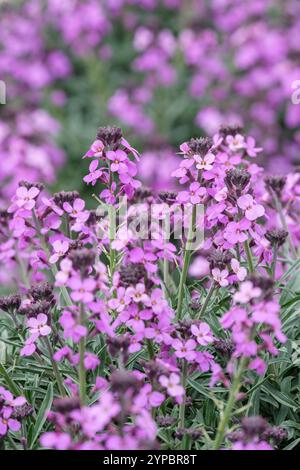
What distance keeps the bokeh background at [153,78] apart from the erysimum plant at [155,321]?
3381 mm

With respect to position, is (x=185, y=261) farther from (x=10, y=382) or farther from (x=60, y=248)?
(x=10, y=382)

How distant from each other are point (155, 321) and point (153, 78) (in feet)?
15.8

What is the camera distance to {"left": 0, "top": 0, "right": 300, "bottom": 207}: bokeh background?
6145 mm

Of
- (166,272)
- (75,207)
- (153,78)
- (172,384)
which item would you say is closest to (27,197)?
(75,207)

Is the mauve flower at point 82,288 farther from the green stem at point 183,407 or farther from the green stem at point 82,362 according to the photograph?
the green stem at point 183,407

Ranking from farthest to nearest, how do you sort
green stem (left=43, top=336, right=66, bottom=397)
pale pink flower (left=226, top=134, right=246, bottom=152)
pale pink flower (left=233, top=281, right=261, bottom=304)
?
pale pink flower (left=226, top=134, right=246, bottom=152) < green stem (left=43, top=336, right=66, bottom=397) < pale pink flower (left=233, top=281, right=261, bottom=304)

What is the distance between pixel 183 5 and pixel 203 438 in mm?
5925

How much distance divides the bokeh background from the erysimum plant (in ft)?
11.1

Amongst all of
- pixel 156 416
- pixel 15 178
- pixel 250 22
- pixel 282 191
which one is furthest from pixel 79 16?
pixel 156 416

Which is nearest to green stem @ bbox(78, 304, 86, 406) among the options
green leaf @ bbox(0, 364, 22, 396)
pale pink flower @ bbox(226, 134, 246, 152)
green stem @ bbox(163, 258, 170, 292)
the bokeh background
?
green leaf @ bbox(0, 364, 22, 396)

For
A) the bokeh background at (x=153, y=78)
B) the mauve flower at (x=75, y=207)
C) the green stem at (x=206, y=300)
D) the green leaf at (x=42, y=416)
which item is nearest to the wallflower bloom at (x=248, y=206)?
the green stem at (x=206, y=300)

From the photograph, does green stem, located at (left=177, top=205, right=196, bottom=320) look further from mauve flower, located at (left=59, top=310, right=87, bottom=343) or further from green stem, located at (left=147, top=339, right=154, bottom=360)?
mauve flower, located at (left=59, top=310, right=87, bottom=343)

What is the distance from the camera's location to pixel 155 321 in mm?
1874
